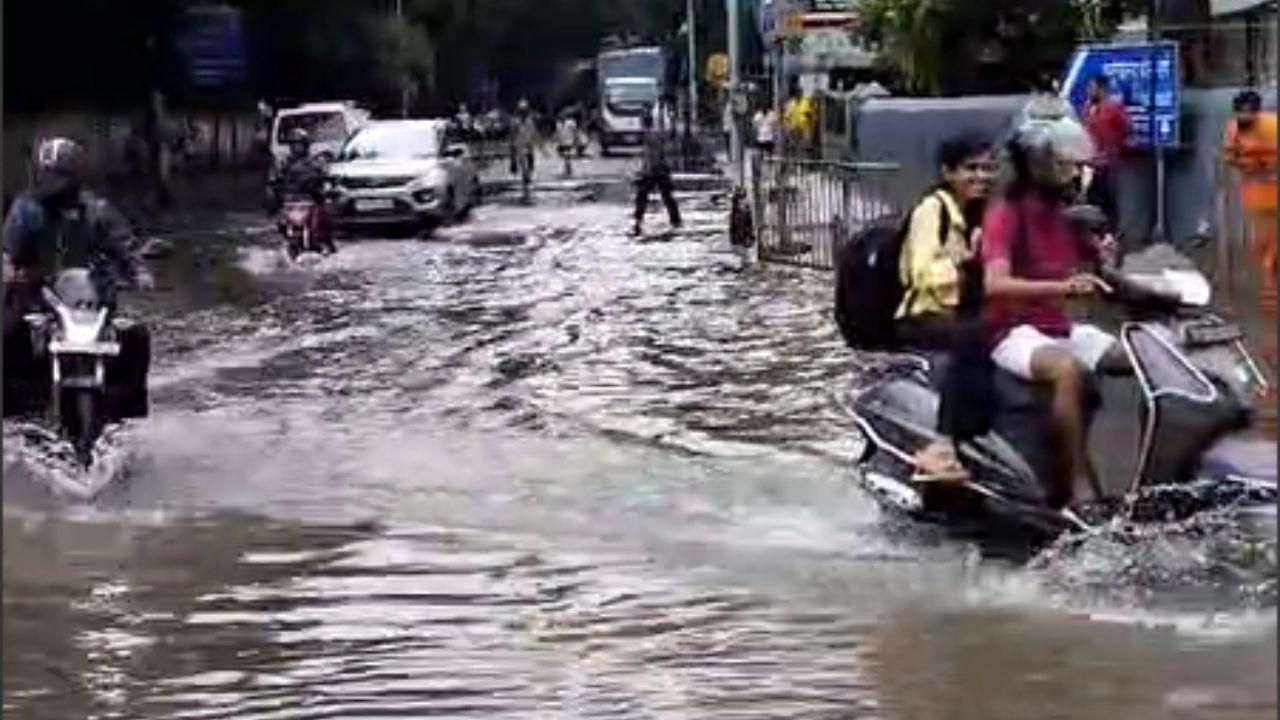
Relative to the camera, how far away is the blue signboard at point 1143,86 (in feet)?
62.1

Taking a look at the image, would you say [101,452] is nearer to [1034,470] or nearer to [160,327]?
[1034,470]

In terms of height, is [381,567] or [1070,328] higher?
[1070,328]

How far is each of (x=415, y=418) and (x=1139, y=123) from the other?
24.3 ft

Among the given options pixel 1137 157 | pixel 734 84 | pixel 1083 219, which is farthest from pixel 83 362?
pixel 734 84

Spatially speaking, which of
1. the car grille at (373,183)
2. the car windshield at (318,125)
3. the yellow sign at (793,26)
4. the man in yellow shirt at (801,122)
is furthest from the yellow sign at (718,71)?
the car grille at (373,183)

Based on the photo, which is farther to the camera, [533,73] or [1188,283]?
[533,73]

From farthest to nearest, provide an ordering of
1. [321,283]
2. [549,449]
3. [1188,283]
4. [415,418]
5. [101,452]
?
[321,283], [415,418], [549,449], [101,452], [1188,283]

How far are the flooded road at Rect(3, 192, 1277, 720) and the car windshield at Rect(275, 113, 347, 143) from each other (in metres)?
22.0

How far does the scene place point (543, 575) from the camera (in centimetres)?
911

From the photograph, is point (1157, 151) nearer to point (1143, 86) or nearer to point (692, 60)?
point (1143, 86)

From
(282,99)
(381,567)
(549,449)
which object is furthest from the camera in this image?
(282,99)

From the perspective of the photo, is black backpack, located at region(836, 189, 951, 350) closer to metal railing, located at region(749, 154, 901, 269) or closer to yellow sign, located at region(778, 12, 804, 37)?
metal railing, located at region(749, 154, 901, 269)

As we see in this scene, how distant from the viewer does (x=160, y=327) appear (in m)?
20.3

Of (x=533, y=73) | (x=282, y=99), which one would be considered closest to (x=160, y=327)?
(x=282, y=99)
